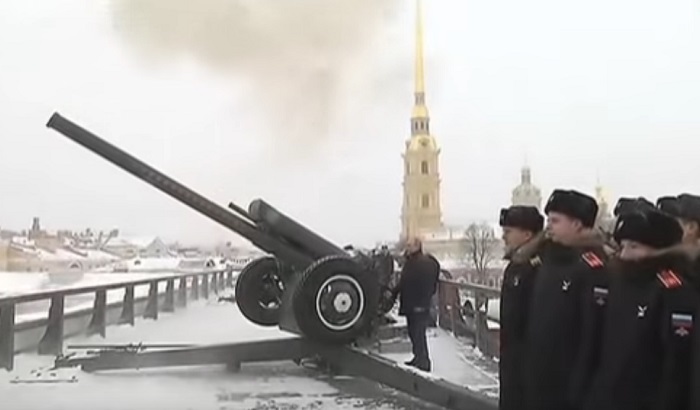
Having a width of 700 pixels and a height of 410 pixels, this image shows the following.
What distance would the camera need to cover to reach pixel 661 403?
1.79 meters

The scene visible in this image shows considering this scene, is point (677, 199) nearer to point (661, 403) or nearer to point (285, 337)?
point (661, 403)

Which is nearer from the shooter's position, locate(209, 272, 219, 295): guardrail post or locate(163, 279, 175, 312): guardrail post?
locate(163, 279, 175, 312): guardrail post

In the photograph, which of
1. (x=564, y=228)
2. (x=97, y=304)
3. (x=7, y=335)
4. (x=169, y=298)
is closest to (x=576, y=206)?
(x=564, y=228)

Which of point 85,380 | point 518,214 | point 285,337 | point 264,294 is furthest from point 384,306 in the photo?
point 518,214

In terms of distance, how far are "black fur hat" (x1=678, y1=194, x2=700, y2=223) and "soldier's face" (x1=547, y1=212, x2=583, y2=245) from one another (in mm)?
219

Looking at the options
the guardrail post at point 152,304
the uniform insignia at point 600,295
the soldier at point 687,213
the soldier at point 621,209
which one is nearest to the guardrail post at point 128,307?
the guardrail post at point 152,304

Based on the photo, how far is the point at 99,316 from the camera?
21.7 feet

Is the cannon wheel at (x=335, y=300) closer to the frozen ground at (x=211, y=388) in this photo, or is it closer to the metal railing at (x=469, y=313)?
the frozen ground at (x=211, y=388)

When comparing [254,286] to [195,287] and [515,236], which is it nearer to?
[515,236]

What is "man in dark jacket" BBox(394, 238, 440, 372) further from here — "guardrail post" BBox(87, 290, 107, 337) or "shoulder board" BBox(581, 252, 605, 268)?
"shoulder board" BBox(581, 252, 605, 268)

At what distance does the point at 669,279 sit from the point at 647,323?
3.5 inches

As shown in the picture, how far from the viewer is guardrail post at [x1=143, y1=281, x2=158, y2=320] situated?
8070 mm

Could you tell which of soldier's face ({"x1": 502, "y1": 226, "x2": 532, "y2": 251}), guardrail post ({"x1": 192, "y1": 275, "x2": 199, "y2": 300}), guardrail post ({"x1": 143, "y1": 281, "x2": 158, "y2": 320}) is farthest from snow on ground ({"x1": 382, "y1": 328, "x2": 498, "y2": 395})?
guardrail post ({"x1": 192, "y1": 275, "x2": 199, "y2": 300})

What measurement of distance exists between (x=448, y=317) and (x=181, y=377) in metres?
A: 2.50
